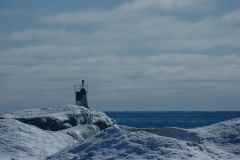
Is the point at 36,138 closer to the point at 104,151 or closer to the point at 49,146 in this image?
the point at 49,146

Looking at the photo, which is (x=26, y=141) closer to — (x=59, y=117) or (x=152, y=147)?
(x=152, y=147)

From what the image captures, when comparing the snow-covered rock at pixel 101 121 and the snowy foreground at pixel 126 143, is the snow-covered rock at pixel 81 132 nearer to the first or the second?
the snowy foreground at pixel 126 143

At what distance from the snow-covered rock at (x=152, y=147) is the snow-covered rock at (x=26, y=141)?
6.44 feet

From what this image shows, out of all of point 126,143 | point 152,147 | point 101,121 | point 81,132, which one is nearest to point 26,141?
point 81,132

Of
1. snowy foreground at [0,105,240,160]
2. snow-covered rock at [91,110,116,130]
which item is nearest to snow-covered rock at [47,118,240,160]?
snowy foreground at [0,105,240,160]

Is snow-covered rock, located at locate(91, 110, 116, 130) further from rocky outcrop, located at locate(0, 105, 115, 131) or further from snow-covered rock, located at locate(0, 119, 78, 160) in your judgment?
snow-covered rock, located at locate(0, 119, 78, 160)

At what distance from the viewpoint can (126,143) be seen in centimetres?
1212

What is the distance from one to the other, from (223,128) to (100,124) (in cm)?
1443

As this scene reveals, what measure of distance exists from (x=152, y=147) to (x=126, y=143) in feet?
2.20

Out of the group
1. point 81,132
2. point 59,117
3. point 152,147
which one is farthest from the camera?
point 59,117

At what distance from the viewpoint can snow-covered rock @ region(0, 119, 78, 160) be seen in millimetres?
14539

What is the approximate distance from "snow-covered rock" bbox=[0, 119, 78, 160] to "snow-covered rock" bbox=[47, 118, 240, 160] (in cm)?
196

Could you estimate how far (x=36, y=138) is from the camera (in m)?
16.1

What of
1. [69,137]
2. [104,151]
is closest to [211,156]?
[104,151]
